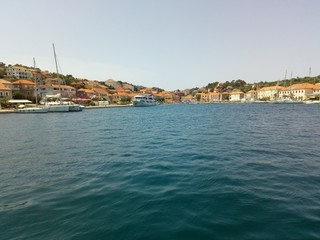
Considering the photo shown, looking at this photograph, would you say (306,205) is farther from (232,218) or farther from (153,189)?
(153,189)

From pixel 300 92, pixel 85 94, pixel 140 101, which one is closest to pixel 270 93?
pixel 300 92

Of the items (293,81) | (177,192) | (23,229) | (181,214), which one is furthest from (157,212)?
(293,81)

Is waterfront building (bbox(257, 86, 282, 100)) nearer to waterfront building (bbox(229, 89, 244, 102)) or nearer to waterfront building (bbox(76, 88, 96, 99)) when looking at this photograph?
waterfront building (bbox(229, 89, 244, 102))

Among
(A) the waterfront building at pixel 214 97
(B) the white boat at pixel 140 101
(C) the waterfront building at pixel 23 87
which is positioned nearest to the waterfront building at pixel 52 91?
(C) the waterfront building at pixel 23 87

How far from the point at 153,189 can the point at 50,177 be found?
4.38m

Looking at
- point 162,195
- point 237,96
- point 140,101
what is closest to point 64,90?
point 140,101

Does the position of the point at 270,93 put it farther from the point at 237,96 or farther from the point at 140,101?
the point at 140,101

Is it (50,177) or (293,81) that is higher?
(293,81)

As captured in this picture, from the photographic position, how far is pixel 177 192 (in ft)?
22.3

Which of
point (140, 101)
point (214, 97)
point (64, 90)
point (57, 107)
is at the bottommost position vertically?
point (57, 107)

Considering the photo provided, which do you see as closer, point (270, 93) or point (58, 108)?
point (58, 108)

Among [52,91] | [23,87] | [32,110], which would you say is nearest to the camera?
[32,110]

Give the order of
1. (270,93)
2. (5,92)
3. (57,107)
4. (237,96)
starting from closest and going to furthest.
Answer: (57,107)
(5,92)
(270,93)
(237,96)

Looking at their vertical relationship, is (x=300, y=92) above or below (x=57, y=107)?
above
